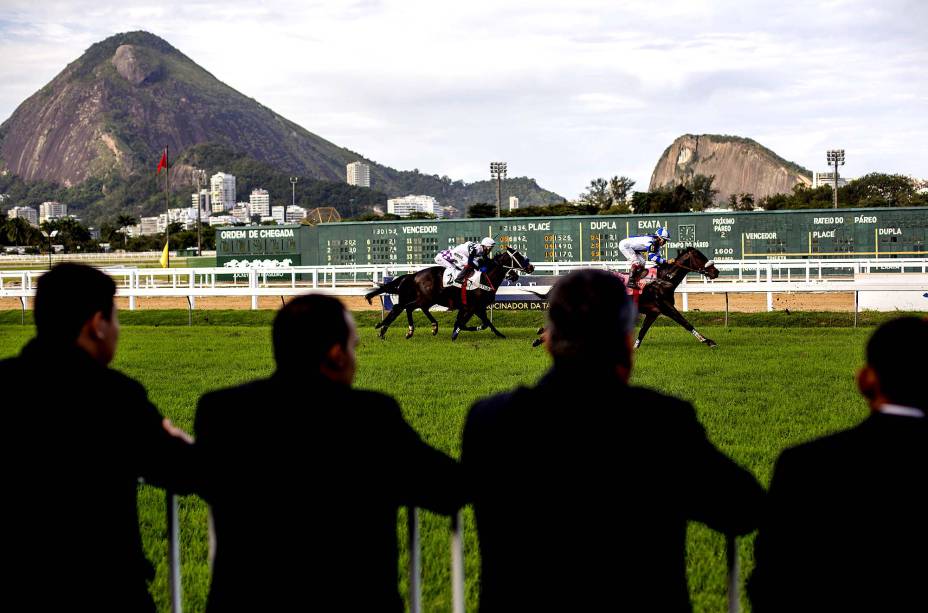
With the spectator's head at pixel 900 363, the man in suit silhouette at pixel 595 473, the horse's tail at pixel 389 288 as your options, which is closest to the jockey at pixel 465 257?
the horse's tail at pixel 389 288

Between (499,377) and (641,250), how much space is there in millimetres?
4471

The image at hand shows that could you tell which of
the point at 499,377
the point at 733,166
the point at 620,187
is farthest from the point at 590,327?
the point at 733,166

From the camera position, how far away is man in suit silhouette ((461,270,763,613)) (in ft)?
6.94

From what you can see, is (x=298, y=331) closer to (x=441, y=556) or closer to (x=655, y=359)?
(x=441, y=556)

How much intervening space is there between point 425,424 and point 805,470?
5332 millimetres

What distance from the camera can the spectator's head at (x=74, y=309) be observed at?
245 centimetres

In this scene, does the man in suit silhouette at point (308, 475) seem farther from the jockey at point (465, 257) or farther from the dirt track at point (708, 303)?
the dirt track at point (708, 303)

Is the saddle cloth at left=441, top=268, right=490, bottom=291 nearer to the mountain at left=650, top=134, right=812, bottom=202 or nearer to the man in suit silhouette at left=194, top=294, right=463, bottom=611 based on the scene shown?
the man in suit silhouette at left=194, top=294, right=463, bottom=611

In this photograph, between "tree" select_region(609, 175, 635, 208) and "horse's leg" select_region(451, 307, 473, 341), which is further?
"tree" select_region(609, 175, 635, 208)

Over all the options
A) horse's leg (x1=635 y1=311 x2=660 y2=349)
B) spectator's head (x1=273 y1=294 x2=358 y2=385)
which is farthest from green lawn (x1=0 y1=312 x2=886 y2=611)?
spectator's head (x1=273 y1=294 x2=358 y2=385)

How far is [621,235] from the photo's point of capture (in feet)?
93.1

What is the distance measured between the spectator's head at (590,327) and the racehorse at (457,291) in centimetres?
1262

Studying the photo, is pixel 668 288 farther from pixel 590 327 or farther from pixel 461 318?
pixel 590 327

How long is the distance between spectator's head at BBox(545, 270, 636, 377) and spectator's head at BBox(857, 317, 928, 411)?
490 mm
